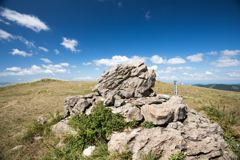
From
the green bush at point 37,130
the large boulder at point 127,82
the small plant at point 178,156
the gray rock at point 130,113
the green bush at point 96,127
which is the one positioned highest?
the large boulder at point 127,82

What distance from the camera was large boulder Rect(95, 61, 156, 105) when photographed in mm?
16484

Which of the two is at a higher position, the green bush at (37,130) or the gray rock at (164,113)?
the gray rock at (164,113)

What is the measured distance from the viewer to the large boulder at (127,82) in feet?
54.1

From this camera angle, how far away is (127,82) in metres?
16.9

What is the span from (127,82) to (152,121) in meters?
6.04

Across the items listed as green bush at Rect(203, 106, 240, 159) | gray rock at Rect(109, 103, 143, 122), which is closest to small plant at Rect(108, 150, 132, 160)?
gray rock at Rect(109, 103, 143, 122)

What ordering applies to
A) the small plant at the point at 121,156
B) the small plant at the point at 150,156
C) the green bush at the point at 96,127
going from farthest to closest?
the green bush at the point at 96,127, the small plant at the point at 121,156, the small plant at the point at 150,156

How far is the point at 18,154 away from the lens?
39.4ft

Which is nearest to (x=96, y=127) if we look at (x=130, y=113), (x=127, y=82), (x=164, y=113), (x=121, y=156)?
(x=130, y=113)

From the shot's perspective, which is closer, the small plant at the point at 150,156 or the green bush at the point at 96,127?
the small plant at the point at 150,156

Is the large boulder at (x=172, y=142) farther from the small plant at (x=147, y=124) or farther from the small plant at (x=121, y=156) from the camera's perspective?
the small plant at (x=147, y=124)

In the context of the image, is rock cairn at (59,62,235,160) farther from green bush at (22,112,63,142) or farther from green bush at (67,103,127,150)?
green bush at (22,112,63,142)

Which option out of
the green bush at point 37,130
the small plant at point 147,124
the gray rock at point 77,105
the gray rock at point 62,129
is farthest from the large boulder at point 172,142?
the green bush at point 37,130

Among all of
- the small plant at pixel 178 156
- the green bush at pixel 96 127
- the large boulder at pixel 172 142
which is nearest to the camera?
the small plant at pixel 178 156
